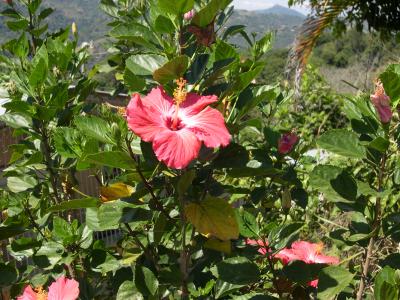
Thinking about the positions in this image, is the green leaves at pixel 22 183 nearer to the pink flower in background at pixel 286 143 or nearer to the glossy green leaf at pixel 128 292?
the glossy green leaf at pixel 128 292

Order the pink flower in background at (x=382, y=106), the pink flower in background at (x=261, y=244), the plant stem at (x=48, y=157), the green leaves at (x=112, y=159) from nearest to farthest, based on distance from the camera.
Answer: the green leaves at (x=112, y=159) < the pink flower in background at (x=382, y=106) < the pink flower in background at (x=261, y=244) < the plant stem at (x=48, y=157)

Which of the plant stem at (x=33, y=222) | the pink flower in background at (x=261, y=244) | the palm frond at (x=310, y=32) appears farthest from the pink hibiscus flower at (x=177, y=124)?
the palm frond at (x=310, y=32)

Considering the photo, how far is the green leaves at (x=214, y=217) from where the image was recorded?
101cm

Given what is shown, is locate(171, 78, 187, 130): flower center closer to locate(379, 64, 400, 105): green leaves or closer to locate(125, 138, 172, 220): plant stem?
locate(125, 138, 172, 220): plant stem

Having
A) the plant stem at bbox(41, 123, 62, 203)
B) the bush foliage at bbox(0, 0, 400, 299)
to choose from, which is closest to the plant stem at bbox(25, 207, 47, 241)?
the bush foliage at bbox(0, 0, 400, 299)

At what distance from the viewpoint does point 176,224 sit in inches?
45.5

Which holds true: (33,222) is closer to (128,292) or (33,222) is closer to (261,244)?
(128,292)

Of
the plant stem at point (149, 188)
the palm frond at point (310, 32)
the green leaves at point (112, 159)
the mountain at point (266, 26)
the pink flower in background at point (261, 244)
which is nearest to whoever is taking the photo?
the green leaves at point (112, 159)

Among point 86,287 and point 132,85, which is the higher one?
point 132,85

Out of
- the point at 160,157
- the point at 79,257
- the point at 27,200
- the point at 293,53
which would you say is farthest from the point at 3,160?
the point at 293,53

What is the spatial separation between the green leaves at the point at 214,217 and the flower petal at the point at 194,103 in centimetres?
19

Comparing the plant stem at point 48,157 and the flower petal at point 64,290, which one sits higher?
the plant stem at point 48,157

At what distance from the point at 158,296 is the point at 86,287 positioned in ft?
1.12

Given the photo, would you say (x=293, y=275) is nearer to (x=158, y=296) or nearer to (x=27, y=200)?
(x=158, y=296)
